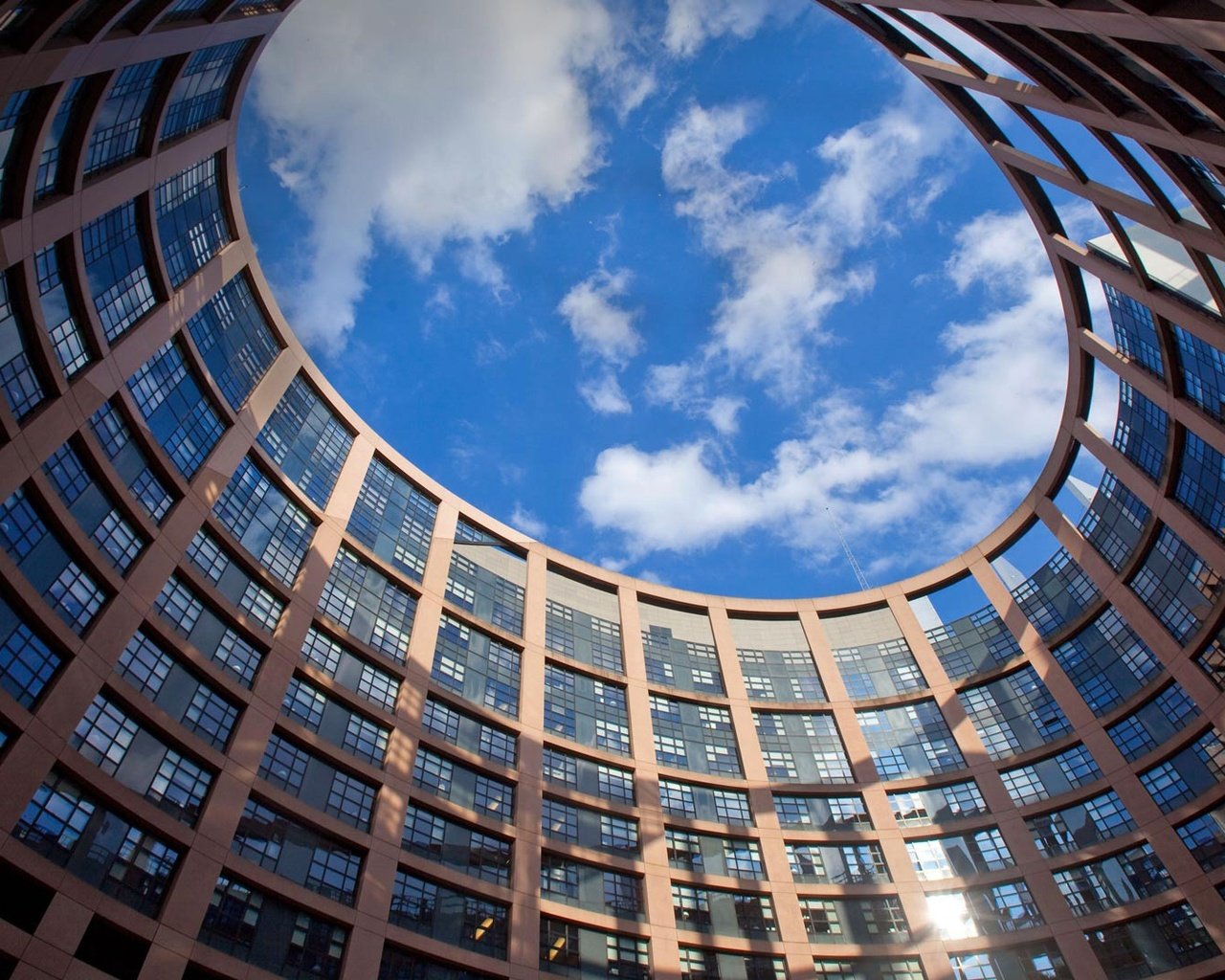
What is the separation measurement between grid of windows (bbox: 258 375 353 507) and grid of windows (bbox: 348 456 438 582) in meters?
2.07

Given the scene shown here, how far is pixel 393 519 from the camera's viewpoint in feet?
160

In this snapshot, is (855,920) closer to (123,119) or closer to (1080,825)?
(1080,825)

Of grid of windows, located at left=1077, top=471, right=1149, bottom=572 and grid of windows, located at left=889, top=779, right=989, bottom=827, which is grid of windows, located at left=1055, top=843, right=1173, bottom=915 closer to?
grid of windows, located at left=889, top=779, right=989, bottom=827

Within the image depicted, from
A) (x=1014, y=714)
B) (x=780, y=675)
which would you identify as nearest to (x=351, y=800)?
(x=780, y=675)

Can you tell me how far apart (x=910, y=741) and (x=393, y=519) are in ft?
107

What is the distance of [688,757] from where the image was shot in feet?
159

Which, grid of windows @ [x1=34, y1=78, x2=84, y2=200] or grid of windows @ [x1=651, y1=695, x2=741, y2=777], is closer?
grid of windows @ [x1=34, y1=78, x2=84, y2=200]

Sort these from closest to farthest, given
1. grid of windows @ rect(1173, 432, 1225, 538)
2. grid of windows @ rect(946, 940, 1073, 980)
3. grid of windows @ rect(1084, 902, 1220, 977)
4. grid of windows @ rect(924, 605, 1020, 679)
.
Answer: grid of windows @ rect(1084, 902, 1220, 977) < grid of windows @ rect(1173, 432, 1225, 538) < grid of windows @ rect(946, 940, 1073, 980) < grid of windows @ rect(924, 605, 1020, 679)

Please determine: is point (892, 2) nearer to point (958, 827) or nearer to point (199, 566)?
point (199, 566)

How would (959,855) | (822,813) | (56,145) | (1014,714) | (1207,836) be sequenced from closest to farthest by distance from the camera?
(56,145) → (1207,836) → (959,855) → (822,813) → (1014,714)

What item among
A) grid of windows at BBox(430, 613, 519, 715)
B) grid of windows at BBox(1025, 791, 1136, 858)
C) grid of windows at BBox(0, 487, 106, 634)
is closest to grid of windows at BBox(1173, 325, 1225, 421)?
grid of windows at BBox(1025, 791, 1136, 858)

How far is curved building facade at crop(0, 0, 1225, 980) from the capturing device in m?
27.3

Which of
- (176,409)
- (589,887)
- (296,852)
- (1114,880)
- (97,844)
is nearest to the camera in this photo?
(97,844)

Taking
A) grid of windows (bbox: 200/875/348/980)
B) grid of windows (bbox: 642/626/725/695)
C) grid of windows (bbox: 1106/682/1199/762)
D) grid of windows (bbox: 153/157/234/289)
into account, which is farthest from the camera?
grid of windows (bbox: 642/626/725/695)
